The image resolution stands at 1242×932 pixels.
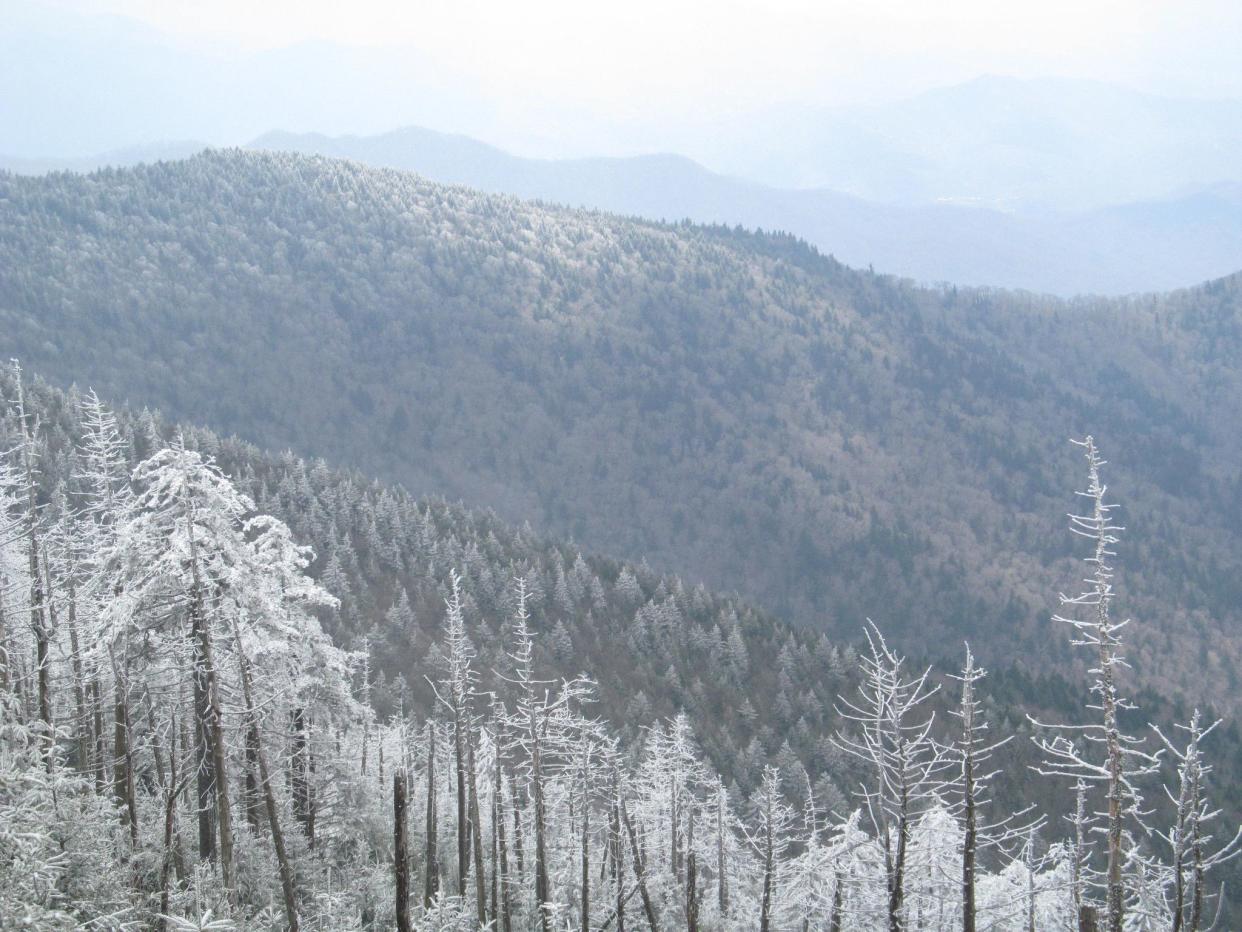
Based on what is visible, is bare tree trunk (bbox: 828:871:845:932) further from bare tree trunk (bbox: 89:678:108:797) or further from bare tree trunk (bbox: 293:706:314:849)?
bare tree trunk (bbox: 89:678:108:797)

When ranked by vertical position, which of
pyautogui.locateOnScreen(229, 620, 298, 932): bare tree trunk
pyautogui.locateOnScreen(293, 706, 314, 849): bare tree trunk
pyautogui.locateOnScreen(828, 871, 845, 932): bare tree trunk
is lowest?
pyautogui.locateOnScreen(828, 871, 845, 932): bare tree trunk

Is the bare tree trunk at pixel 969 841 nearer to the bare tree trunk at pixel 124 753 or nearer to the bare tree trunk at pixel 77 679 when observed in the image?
the bare tree trunk at pixel 124 753

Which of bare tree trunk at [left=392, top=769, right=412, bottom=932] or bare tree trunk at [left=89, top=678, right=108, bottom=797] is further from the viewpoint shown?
bare tree trunk at [left=89, top=678, right=108, bottom=797]

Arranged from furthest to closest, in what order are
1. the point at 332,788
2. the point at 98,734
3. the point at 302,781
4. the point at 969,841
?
the point at 332,788 < the point at 302,781 < the point at 98,734 < the point at 969,841

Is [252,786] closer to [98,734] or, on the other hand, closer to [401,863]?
[98,734]

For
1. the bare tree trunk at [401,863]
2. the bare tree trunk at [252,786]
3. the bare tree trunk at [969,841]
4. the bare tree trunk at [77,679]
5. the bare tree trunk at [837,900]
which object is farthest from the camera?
the bare tree trunk at [837,900]

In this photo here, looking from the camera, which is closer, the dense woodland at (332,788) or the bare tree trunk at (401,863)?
the bare tree trunk at (401,863)

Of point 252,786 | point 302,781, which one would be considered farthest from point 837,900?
point 252,786

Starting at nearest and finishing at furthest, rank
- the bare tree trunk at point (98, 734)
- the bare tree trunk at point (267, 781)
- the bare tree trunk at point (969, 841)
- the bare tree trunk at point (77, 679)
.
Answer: the bare tree trunk at point (267, 781), the bare tree trunk at point (969, 841), the bare tree trunk at point (77, 679), the bare tree trunk at point (98, 734)

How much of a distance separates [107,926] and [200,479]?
8.48m

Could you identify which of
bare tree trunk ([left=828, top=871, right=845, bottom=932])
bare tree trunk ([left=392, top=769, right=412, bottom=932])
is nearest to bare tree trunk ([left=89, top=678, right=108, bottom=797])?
bare tree trunk ([left=392, top=769, right=412, bottom=932])

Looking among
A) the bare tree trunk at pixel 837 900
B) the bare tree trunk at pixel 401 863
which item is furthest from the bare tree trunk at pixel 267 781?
the bare tree trunk at pixel 837 900

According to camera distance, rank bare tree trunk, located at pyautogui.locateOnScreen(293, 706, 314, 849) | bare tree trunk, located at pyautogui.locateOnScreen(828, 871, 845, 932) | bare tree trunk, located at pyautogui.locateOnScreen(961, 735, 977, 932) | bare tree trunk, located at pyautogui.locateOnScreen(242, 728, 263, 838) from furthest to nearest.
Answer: bare tree trunk, located at pyautogui.locateOnScreen(828, 871, 845, 932), bare tree trunk, located at pyautogui.locateOnScreen(293, 706, 314, 849), bare tree trunk, located at pyautogui.locateOnScreen(242, 728, 263, 838), bare tree trunk, located at pyautogui.locateOnScreen(961, 735, 977, 932)

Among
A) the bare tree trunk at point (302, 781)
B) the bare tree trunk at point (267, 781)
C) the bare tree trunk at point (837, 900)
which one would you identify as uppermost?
the bare tree trunk at point (267, 781)
